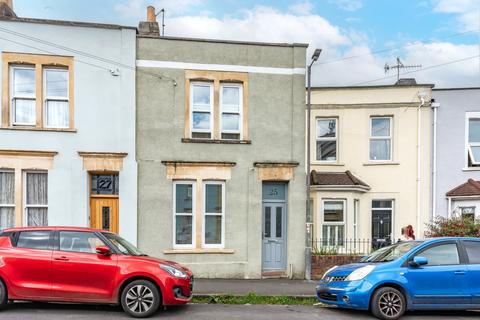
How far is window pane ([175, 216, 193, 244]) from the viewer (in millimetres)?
13383

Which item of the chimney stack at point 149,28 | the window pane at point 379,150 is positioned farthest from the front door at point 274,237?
Result: the chimney stack at point 149,28

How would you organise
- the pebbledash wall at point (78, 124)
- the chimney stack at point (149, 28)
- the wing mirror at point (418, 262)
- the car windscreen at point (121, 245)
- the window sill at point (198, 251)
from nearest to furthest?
the wing mirror at point (418, 262) < the car windscreen at point (121, 245) < the pebbledash wall at point (78, 124) < the window sill at point (198, 251) < the chimney stack at point (149, 28)

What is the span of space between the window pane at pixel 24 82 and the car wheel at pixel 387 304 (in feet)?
34.3

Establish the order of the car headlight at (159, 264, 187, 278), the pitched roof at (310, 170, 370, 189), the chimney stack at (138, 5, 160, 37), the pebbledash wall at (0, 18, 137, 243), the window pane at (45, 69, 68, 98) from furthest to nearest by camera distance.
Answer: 1. the pitched roof at (310, 170, 370, 189)
2. the chimney stack at (138, 5, 160, 37)
3. the window pane at (45, 69, 68, 98)
4. the pebbledash wall at (0, 18, 137, 243)
5. the car headlight at (159, 264, 187, 278)

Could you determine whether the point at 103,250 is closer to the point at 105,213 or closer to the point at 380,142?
the point at 105,213

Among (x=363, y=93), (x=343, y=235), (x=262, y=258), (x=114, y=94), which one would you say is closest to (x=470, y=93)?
(x=363, y=93)

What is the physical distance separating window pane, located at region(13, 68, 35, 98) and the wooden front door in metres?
3.53

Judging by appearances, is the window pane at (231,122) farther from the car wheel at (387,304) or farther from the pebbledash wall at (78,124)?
the car wheel at (387,304)

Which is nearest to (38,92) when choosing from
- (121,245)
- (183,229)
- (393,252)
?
(183,229)

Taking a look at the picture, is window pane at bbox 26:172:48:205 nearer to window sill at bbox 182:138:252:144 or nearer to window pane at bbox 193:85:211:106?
window sill at bbox 182:138:252:144

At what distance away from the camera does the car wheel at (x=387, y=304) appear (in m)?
8.55

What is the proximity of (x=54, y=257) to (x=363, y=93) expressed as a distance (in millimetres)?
12317

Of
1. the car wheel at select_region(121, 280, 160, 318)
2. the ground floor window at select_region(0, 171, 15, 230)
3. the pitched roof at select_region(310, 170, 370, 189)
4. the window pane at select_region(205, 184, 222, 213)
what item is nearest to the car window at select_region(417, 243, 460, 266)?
the car wheel at select_region(121, 280, 160, 318)

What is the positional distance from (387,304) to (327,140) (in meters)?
8.93
